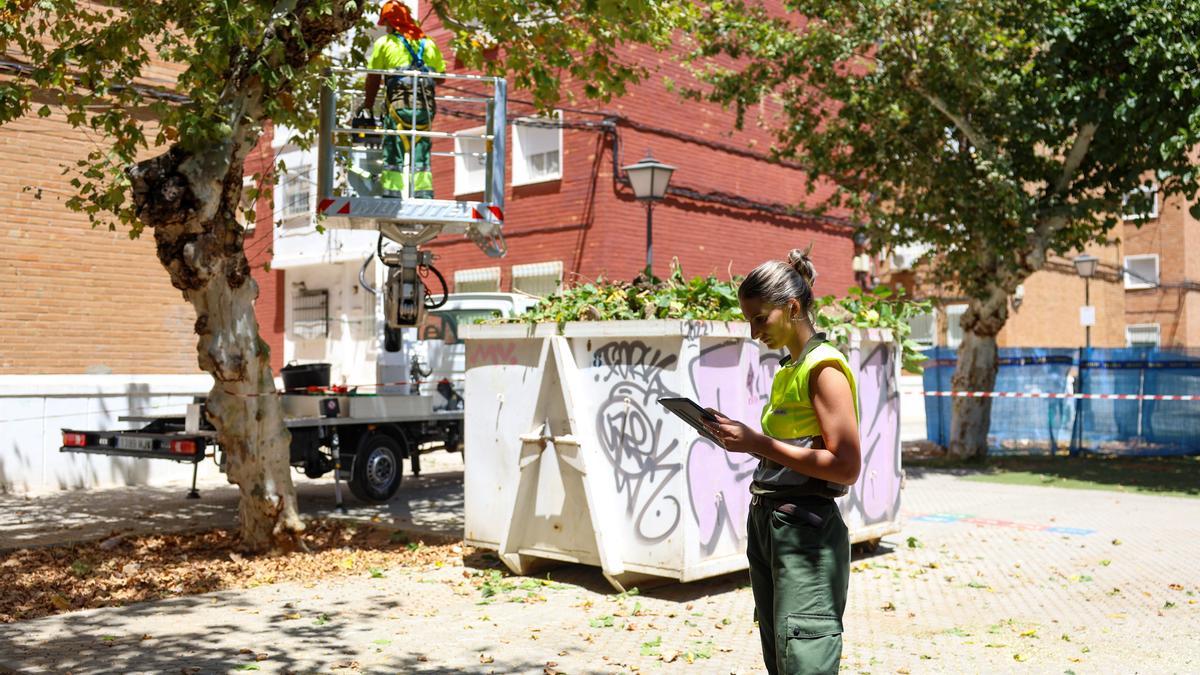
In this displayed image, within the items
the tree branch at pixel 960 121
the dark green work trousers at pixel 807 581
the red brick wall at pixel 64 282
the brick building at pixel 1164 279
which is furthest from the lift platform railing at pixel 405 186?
the brick building at pixel 1164 279

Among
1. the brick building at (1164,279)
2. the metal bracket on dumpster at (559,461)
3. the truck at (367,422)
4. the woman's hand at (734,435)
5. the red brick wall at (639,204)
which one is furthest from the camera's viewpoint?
the brick building at (1164,279)

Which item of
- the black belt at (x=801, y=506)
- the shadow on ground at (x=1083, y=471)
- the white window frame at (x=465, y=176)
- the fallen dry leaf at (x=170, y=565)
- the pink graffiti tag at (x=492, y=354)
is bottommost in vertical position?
the shadow on ground at (x=1083, y=471)

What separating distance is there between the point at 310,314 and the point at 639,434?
20.7 m

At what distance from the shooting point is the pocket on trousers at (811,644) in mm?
3459

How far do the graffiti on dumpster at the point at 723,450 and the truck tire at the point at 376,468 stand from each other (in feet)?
18.5

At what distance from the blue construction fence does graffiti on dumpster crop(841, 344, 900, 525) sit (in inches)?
454

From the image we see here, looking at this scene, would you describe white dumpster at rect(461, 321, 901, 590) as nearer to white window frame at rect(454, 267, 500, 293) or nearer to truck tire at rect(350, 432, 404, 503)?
truck tire at rect(350, 432, 404, 503)

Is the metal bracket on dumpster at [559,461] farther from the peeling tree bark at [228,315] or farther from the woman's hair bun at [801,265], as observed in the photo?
the woman's hair bun at [801,265]

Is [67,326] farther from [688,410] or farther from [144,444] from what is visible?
[688,410]

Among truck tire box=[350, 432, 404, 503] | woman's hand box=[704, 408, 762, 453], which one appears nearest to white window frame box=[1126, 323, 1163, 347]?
truck tire box=[350, 432, 404, 503]

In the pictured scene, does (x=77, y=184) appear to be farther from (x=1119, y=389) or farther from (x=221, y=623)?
(x=1119, y=389)

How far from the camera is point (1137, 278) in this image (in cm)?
3825

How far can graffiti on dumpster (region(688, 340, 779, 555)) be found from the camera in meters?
7.43

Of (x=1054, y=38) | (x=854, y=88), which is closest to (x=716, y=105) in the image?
(x=854, y=88)
